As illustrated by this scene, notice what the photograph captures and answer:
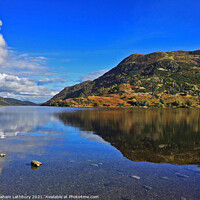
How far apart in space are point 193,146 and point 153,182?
1453 centimetres

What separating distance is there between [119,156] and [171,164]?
5317 mm

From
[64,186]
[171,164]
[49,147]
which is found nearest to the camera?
[64,186]

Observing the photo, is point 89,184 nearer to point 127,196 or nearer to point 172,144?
point 127,196

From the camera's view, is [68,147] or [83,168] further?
[68,147]

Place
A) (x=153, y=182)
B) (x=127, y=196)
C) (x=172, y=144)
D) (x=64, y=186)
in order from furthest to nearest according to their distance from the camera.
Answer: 1. (x=172, y=144)
2. (x=153, y=182)
3. (x=64, y=186)
4. (x=127, y=196)

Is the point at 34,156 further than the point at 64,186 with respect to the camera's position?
Yes

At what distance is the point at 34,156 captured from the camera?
19.1 meters

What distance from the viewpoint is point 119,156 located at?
1988 cm

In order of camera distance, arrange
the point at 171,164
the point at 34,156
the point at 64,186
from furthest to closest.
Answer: the point at 34,156 → the point at 171,164 → the point at 64,186

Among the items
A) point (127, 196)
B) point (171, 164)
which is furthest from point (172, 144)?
point (127, 196)

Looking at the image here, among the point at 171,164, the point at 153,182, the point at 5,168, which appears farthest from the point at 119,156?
the point at 5,168

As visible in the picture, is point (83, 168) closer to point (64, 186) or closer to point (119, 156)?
point (64, 186)

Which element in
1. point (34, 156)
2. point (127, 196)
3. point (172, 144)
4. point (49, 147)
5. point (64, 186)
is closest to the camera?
point (127, 196)

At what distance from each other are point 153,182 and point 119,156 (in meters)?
6.85
